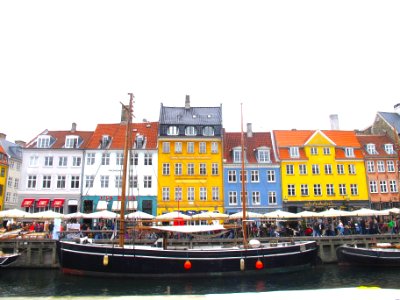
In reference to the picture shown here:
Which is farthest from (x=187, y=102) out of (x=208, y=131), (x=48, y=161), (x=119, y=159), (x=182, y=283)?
(x=182, y=283)

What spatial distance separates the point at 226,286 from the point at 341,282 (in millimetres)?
6583

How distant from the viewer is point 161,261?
21000 millimetres

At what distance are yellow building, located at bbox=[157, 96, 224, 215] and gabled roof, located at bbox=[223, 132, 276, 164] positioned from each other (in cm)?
169

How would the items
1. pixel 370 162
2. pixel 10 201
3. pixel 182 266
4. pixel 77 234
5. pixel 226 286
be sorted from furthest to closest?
pixel 10 201 → pixel 370 162 → pixel 77 234 → pixel 182 266 → pixel 226 286

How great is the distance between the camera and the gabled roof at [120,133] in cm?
4147

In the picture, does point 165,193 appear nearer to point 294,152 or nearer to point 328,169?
point 294,152

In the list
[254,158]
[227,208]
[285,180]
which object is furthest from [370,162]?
[227,208]

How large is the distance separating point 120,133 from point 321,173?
2499cm

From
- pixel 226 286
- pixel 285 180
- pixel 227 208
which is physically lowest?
pixel 226 286

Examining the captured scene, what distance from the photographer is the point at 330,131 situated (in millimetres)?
45812

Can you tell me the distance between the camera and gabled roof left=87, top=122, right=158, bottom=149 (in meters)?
41.5

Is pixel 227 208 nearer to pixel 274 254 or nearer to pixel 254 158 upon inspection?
pixel 254 158

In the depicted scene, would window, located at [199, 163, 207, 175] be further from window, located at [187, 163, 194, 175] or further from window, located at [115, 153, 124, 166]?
window, located at [115, 153, 124, 166]

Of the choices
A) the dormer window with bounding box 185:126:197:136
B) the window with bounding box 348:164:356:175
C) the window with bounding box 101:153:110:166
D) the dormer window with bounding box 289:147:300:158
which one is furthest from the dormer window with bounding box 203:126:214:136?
the window with bounding box 348:164:356:175
